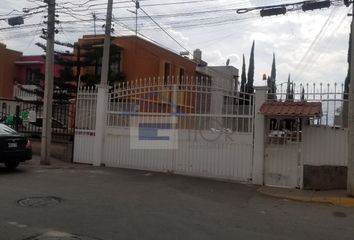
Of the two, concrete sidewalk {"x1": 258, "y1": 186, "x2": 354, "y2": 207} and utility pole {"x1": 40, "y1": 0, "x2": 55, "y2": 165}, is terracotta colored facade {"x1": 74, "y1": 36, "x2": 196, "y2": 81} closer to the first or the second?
utility pole {"x1": 40, "y1": 0, "x2": 55, "y2": 165}

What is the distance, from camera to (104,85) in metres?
Result: 15.8

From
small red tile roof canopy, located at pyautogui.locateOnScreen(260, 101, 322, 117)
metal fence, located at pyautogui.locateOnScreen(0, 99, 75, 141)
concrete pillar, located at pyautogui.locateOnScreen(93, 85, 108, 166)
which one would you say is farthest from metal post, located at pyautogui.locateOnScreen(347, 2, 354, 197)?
metal fence, located at pyautogui.locateOnScreen(0, 99, 75, 141)

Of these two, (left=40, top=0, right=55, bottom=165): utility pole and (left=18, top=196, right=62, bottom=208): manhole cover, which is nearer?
(left=18, top=196, right=62, bottom=208): manhole cover

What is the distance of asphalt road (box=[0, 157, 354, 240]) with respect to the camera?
751 centimetres

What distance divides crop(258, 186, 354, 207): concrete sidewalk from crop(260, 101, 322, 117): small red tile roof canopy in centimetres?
191

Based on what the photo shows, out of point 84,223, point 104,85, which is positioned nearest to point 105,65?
point 104,85

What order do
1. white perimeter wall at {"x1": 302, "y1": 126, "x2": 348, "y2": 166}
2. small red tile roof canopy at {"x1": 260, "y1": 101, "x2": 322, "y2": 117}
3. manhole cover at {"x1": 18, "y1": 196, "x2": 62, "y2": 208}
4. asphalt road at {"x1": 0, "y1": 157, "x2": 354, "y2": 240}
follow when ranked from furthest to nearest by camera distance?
white perimeter wall at {"x1": 302, "y1": 126, "x2": 348, "y2": 166}
small red tile roof canopy at {"x1": 260, "y1": 101, "x2": 322, "y2": 117}
manhole cover at {"x1": 18, "y1": 196, "x2": 62, "y2": 208}
asphalt road at {"x1": 0, "y1": 157, "x2": 354, "y2": 240}

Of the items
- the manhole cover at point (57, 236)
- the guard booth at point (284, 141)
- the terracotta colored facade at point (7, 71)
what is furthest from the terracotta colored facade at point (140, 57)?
the manhole cover at point (57, 236)

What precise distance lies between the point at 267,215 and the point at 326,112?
13.4 feet

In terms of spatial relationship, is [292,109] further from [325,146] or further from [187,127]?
[187,127]

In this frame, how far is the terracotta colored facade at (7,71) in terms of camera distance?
40.7m

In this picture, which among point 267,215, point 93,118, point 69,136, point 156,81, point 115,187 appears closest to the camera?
point 267,215

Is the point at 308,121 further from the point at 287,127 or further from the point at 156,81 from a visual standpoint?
the point at 156,81

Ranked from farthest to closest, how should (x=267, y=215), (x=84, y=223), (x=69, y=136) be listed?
(x=69, y=136)
(x=267, y=215)
(x=84, y=223)
